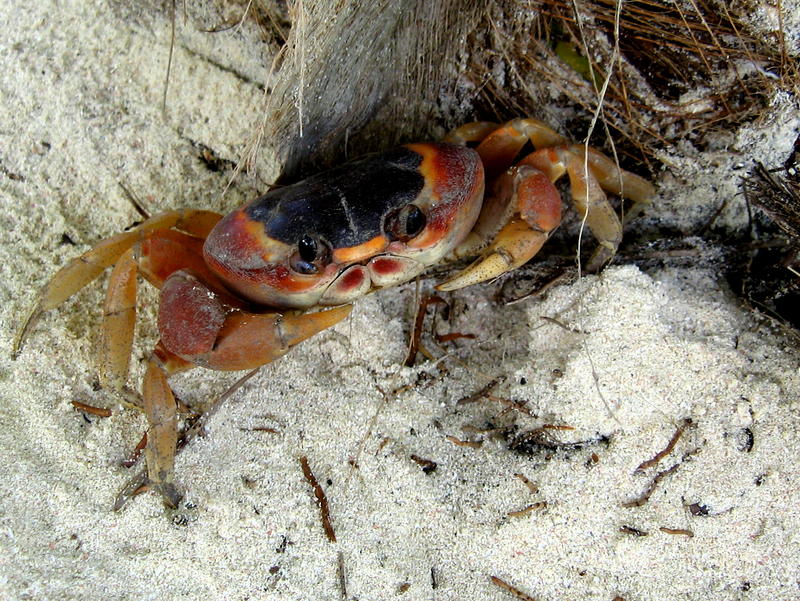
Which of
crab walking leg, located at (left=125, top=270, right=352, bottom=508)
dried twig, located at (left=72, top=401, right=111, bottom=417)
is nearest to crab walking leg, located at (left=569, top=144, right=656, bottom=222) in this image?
crab walking leg, located at (left=125, top=270, right=352, bottom=508)

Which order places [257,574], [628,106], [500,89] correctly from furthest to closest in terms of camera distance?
[500,89] → [628,106] → [257,574]

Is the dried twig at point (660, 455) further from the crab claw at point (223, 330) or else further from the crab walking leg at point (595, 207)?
the crab claw at point (223, 330)

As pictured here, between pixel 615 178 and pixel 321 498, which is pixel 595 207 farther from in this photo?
pixel 321 498

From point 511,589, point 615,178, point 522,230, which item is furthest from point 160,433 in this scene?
point 615,178

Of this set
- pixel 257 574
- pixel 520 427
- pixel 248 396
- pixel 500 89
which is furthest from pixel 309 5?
pixel 257 574

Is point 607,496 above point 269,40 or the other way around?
the other way around

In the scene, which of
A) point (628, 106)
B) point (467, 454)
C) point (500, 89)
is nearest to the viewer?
point (467, 454)

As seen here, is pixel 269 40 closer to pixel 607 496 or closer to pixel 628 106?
pixel 628 106

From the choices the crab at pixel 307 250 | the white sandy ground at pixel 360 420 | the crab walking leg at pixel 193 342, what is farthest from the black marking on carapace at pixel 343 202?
the white sandy ground at pixel 360 420
